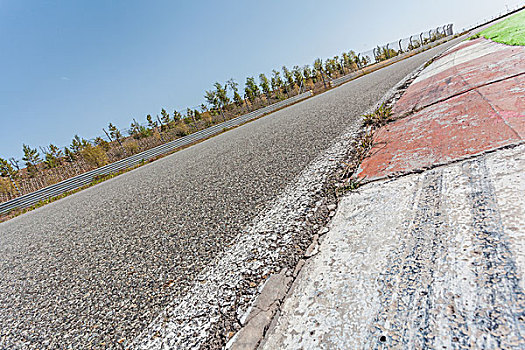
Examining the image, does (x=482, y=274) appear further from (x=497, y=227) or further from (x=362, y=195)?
(x=362, y=195)

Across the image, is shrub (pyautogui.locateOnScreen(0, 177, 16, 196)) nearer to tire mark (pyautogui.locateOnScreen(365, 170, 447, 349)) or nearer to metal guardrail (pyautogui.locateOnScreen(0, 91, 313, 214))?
metal guardrail (pyautogui.locateOnScreen(0, 91, 313, 214))

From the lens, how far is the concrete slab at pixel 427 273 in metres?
0.56

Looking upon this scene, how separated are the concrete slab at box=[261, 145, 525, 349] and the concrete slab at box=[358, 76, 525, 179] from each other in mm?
165

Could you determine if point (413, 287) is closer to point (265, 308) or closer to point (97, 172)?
point (265, 308)

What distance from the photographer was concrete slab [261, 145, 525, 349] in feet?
1.83

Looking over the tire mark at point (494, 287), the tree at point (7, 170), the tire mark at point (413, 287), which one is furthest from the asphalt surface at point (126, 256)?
the tree at point (7, 170)

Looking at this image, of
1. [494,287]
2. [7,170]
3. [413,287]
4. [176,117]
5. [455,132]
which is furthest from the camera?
[176,117]

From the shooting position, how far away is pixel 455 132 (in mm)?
1395

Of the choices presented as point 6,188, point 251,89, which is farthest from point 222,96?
point 6,188

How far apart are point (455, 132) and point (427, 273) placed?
1079 mm

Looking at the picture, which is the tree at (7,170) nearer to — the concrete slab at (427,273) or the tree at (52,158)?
the tree at (52,158)

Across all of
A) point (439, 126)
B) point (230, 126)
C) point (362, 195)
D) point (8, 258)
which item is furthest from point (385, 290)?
point (230, 126)

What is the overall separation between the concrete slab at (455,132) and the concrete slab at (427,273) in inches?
6.5

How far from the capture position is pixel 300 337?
2.28 feet
